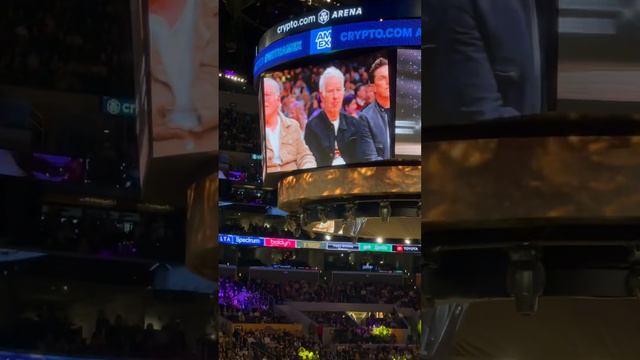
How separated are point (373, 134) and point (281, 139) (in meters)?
0.49

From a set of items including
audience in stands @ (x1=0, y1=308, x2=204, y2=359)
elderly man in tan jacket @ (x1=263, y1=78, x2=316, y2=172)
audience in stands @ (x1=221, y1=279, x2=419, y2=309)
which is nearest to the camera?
audience in stands @ (x1=0, y1=308, x2=204, y2=359)

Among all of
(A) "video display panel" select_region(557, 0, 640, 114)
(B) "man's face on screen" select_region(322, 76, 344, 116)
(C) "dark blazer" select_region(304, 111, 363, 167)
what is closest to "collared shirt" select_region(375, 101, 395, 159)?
(C) "dark blazer" select_region(304, 111, 363, 167)

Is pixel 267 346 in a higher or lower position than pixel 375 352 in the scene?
lower

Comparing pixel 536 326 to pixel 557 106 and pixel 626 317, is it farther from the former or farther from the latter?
pixel 557 106

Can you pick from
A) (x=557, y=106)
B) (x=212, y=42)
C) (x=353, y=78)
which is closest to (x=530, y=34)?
(x=557, y=106)

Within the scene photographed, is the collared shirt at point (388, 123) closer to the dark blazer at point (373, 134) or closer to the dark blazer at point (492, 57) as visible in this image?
the dark blazer at point (373, 134)

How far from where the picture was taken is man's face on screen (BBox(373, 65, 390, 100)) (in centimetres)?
351

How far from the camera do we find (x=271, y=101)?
12.7ft

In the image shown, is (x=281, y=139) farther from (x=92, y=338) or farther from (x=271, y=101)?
(x=92, y=338)

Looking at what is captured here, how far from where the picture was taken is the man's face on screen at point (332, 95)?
3.80m

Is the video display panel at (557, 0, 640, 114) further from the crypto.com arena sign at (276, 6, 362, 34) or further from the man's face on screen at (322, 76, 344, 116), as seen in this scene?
the man's face on screen at (322, 76, 344, 116)

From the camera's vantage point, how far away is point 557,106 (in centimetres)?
65

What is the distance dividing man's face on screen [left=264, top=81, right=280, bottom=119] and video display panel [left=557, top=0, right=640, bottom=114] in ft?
8.92

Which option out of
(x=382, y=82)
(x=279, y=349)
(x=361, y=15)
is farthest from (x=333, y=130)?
(x=361, y=15)
